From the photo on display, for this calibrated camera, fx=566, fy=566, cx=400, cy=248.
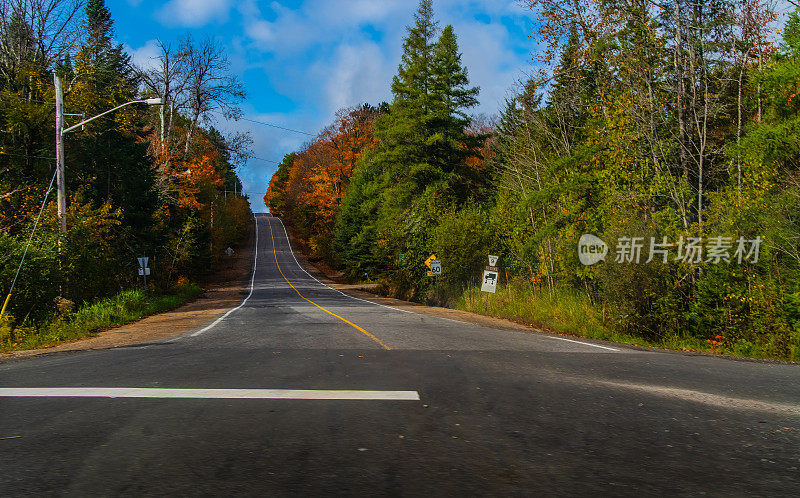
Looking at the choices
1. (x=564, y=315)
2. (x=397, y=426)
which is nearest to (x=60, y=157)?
(x=564, y=315)

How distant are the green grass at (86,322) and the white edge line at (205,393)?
797cm

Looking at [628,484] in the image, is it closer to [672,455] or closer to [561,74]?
[672,455]

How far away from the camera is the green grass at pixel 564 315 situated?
13961mm

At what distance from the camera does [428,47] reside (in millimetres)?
35750

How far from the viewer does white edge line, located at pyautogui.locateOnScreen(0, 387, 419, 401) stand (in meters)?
5.70

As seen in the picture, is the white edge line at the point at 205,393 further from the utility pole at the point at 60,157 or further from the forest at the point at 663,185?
the utility pole at the point at 60,157

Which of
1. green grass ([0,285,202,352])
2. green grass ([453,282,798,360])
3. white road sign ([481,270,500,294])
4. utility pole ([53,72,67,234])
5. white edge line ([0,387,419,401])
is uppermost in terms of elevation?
utility pole ([53,72,67,234])

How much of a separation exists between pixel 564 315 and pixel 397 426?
13.8 metres

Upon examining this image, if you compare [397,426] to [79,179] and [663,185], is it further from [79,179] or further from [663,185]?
[79,179]

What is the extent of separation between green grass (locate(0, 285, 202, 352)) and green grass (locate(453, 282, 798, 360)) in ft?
43.2

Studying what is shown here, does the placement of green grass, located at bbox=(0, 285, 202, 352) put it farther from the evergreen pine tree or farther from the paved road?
the evergreen pine tree

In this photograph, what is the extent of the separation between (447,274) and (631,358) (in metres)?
20.9

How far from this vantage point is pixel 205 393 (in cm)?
589

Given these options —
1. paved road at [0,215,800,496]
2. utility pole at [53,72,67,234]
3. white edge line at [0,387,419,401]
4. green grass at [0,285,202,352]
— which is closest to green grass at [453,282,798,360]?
paved road at [0,215,800,496]
